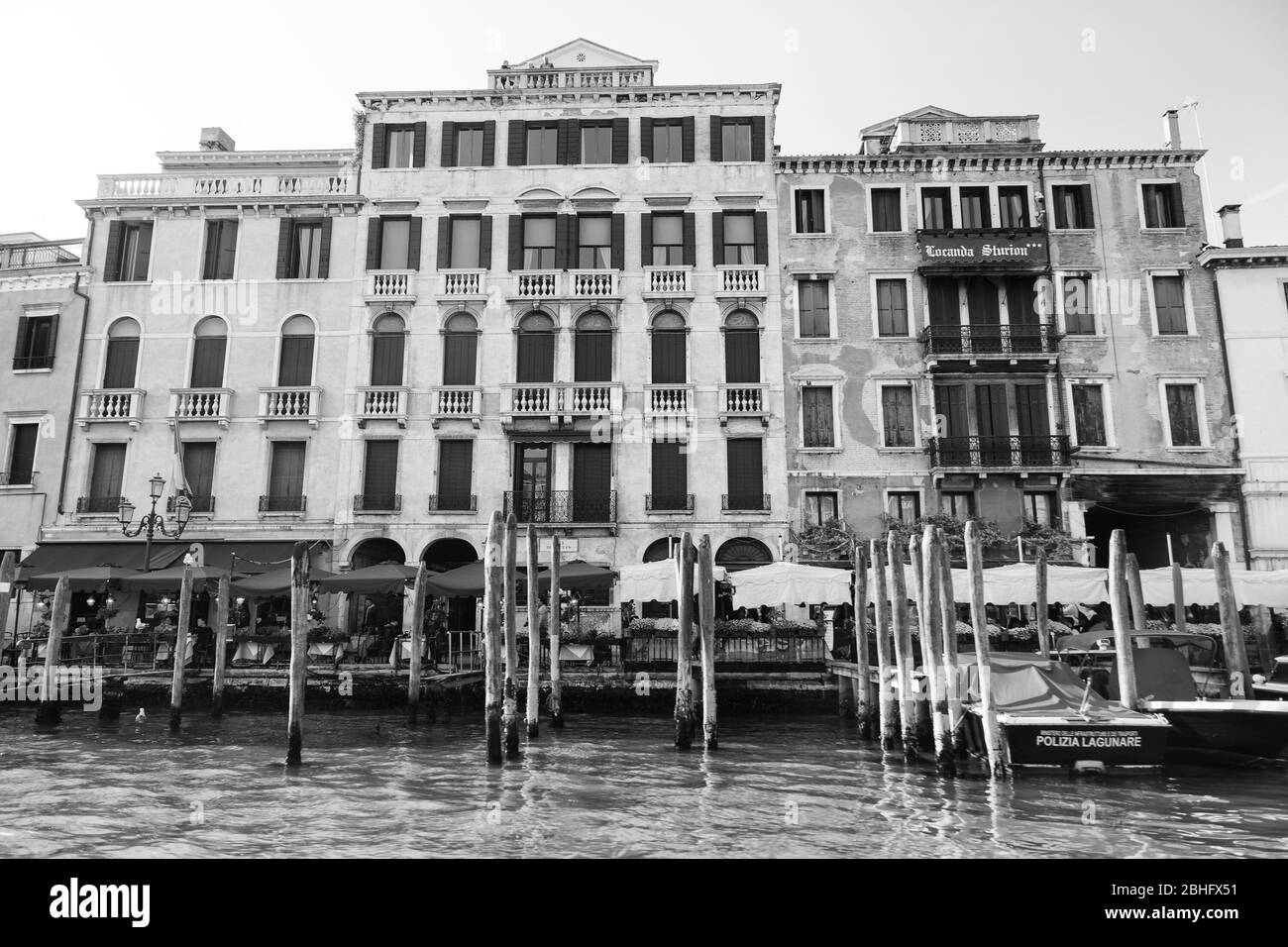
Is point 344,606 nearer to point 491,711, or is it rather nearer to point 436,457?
point 436,457

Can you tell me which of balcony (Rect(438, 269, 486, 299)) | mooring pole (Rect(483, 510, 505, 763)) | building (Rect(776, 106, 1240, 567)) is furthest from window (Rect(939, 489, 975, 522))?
mooring pole (Rect(483, 510, 505, 763))

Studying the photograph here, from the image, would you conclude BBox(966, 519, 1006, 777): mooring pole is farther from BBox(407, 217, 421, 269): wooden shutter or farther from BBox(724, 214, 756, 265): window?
BBox(407, 217, 421, 269): wooden shutter

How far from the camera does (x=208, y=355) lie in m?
28.3

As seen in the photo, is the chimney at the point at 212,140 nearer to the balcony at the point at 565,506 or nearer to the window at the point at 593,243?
the window at the point at 593,243

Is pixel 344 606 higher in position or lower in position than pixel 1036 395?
lower

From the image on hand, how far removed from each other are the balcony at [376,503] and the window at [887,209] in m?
17.4

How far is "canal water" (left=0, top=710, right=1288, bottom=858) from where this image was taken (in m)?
9.45

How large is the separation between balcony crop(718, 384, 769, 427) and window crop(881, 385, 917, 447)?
12.1ft

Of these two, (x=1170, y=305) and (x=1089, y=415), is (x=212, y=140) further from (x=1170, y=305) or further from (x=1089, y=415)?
(x=1170, y=305)

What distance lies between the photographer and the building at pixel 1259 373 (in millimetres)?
26281

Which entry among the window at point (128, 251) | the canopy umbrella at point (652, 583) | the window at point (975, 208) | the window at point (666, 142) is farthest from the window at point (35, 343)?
the window at point (975, 208)
